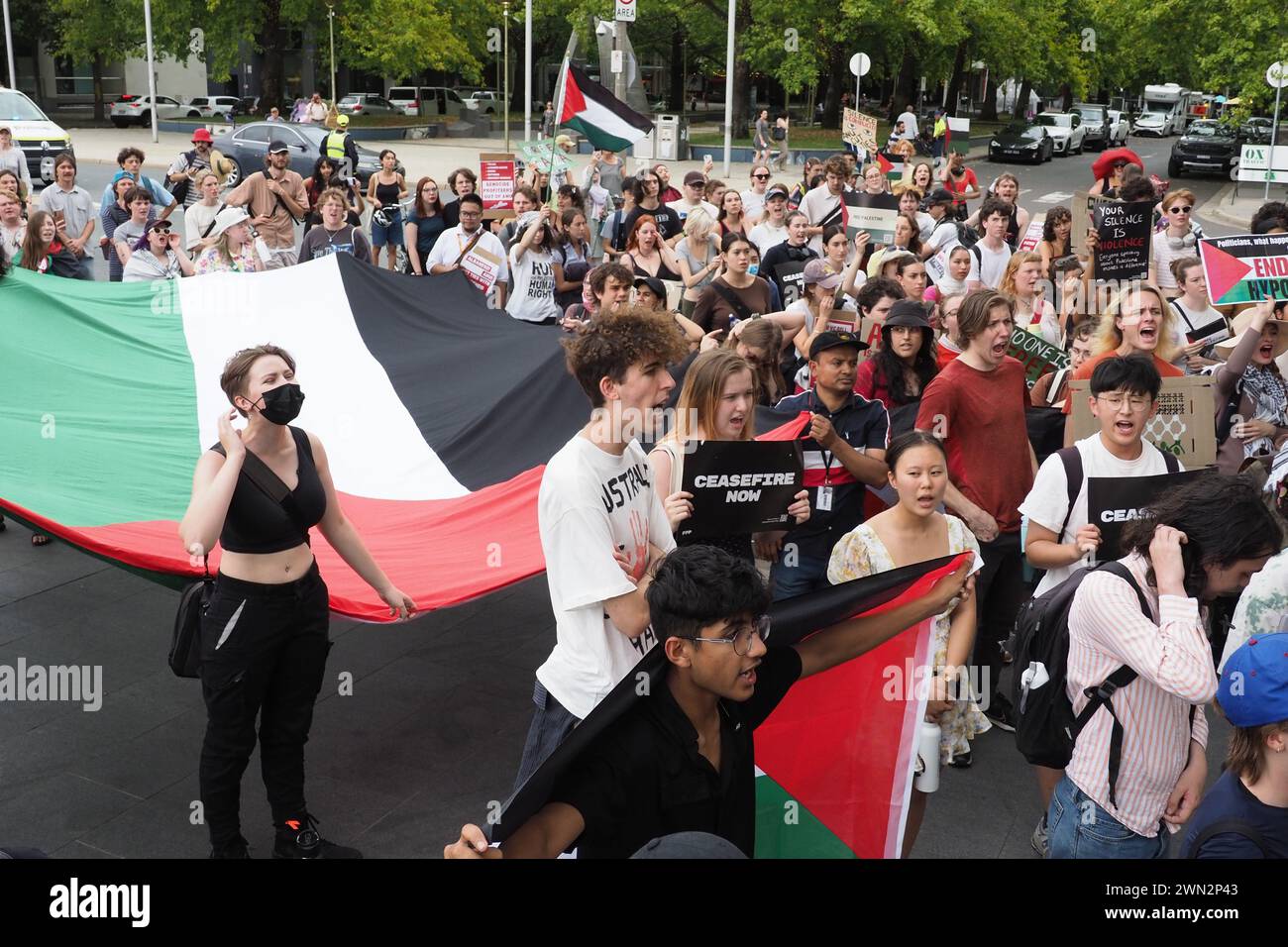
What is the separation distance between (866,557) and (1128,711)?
4.40 feet

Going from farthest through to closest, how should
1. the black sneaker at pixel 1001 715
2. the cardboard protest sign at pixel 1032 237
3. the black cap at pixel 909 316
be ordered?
1. the cardboard protest sign at pixel 1032 237
2. the black cap at pixel 909 316
3. the black sneaker at pixel 1001 715

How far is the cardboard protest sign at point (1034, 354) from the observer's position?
7137 mm

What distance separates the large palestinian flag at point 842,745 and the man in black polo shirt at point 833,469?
1792 mm

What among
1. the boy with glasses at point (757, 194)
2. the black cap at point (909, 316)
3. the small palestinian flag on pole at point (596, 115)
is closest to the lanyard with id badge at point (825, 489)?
the black cap at point (909, 316)

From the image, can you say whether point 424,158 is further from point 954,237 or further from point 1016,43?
point 954,237

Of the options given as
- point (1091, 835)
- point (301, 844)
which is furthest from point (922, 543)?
point (301, 844)

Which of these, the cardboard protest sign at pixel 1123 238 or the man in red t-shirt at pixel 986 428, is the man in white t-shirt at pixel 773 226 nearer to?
the cardboard protest sign at pixel 1123 238

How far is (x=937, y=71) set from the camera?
46.8 metres

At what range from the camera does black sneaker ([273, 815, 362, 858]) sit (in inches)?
192

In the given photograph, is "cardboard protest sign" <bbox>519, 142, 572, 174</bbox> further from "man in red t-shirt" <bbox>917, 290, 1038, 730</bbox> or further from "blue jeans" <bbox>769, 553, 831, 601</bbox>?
"blue jeans" <bbox>769, 553, 831, 601</bbox>

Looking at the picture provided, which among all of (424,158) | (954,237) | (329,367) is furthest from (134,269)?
(424,158)

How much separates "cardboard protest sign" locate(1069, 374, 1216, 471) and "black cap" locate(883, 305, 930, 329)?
825 millimetres

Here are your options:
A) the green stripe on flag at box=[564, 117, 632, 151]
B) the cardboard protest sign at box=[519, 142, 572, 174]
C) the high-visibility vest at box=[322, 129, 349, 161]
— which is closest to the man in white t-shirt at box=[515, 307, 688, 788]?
the green stripe on flag at box=[564, 117, 632, 151]
